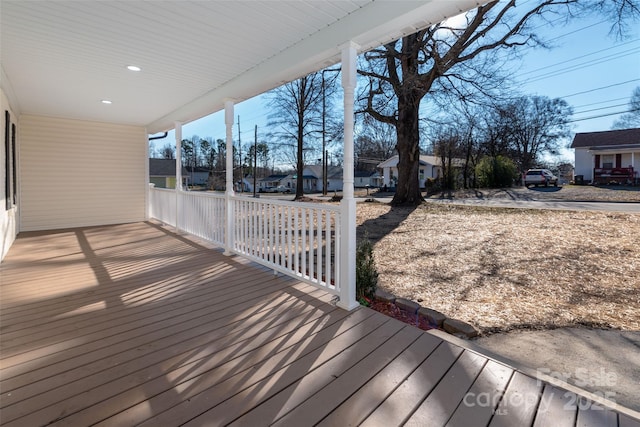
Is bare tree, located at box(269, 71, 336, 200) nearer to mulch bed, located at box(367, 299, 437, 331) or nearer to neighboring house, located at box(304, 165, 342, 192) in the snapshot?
mulch bed, located at box(367, 299, 437, 331)

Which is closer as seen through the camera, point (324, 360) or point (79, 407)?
point (79, 407)

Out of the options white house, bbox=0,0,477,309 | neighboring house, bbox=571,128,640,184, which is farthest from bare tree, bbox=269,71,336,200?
neighboring house, bbox=571,128,640,184

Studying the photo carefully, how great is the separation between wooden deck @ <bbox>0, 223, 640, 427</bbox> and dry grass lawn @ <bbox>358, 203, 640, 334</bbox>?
111 cm

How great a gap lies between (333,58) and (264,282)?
7.65ft

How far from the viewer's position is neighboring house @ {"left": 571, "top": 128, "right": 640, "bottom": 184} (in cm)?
1961

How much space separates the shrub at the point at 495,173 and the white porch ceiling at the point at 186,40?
20.4 meters

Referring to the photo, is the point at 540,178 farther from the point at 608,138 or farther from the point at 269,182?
the point at 269,182

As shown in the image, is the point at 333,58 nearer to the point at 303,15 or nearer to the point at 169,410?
the point at 303,15

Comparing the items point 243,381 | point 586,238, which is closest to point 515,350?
point 243,381

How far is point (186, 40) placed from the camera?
10.00 ft

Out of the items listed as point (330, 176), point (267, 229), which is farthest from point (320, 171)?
point (267, 229)

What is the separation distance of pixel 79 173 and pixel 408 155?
353 inches

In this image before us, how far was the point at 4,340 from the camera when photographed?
213cm

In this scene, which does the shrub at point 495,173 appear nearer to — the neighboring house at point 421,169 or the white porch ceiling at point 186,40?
the neighboring house at point 421,169
